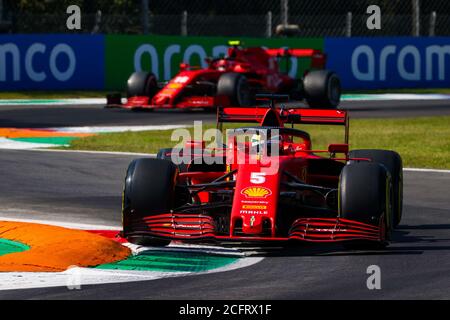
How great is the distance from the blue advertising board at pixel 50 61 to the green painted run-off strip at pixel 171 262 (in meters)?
19.5

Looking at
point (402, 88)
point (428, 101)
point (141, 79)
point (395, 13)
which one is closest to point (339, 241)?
point (141, 79)

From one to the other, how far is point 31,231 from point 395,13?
87.3 ft

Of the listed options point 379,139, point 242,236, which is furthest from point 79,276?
point 379,139

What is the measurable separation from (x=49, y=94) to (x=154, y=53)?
3.06m

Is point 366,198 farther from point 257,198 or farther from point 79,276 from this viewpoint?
point 79,276

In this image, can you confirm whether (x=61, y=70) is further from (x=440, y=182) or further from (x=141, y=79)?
(x=440, y=182)

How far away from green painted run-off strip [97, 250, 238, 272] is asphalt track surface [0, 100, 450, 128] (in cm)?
1256

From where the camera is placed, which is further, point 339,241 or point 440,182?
point 440,182

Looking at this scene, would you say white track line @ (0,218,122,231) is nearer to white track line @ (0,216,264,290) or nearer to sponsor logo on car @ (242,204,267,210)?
sponsor logo on car @ (242,204,267,210)

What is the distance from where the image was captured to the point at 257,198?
926cm

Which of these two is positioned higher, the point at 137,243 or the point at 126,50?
the point at 126,50

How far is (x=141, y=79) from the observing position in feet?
81.4

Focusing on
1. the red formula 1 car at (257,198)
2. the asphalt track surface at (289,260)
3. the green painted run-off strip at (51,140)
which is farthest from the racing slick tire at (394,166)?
the green painted run-off strip at (51,140)

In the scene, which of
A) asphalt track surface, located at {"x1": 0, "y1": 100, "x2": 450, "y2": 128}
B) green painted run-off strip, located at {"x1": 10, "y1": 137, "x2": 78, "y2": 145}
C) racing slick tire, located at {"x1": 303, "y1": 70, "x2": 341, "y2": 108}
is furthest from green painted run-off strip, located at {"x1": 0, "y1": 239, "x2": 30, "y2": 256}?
racing slick tire, located at {"x1": 303, "y1": 70, "x2": 341, "y2": 108}
